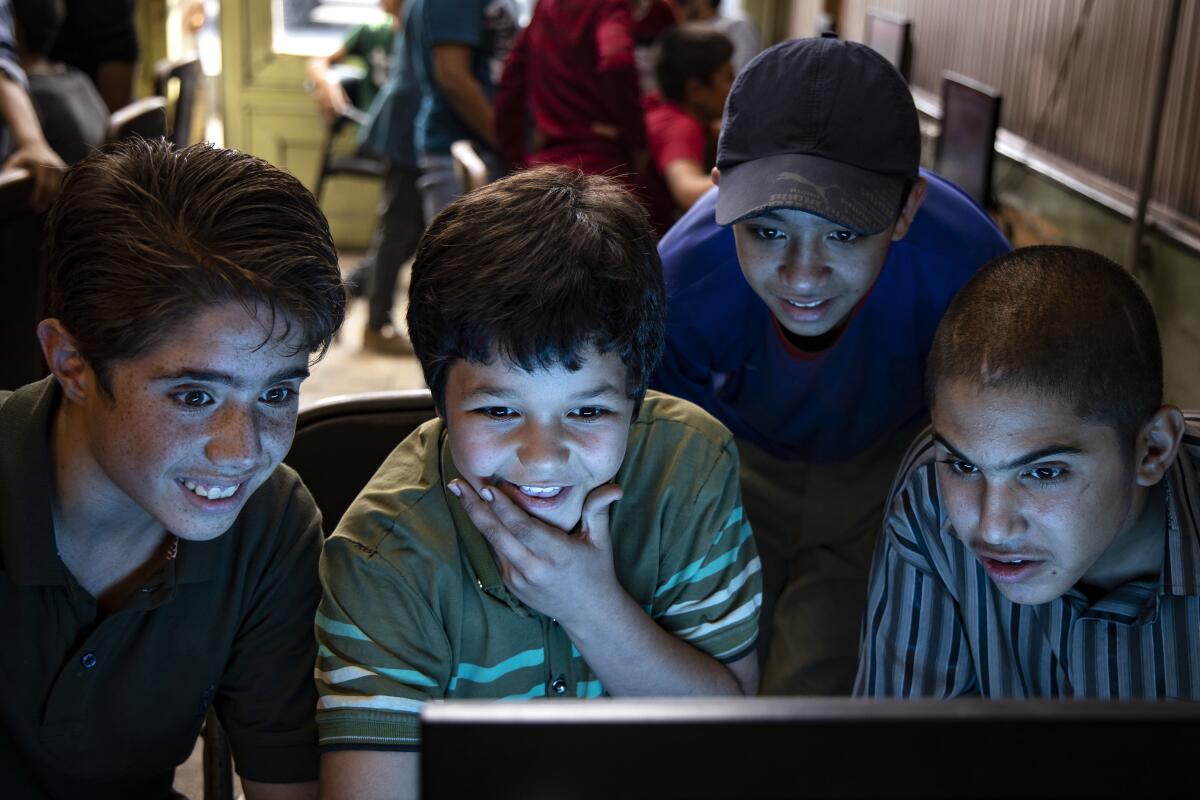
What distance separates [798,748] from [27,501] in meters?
0.88

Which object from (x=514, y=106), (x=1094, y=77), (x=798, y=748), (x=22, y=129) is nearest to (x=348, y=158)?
(x=514, y=106)

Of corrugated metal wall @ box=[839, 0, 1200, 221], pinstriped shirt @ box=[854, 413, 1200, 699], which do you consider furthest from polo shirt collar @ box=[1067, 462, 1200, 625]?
corrugated metal wall @ box=[839, 0, 1200, 221]

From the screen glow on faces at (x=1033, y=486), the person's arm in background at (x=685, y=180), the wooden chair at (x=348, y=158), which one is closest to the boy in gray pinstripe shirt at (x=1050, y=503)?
the screen glow on faces at (x=1033, y=486)

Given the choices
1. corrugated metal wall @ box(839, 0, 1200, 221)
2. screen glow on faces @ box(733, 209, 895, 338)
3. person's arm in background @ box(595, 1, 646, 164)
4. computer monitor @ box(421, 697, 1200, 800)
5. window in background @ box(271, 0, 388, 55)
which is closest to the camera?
computer monitor @ box(421, 697, 1200, 800)

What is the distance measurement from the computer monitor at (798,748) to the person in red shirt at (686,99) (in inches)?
109

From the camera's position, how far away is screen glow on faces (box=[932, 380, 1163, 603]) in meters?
1.21

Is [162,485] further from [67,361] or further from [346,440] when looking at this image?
[346,440]

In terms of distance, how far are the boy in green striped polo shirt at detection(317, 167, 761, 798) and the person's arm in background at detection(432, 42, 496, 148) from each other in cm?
288

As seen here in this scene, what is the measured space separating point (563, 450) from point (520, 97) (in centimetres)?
272

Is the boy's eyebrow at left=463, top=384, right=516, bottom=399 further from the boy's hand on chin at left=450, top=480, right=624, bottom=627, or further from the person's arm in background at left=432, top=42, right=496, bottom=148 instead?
the person's arm in background at left=432, top=42, right=496, bottom=148

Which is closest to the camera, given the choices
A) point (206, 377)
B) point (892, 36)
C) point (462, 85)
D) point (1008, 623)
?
point (206, 377)

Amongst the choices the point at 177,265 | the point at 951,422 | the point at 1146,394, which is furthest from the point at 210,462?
the point at 1146,394

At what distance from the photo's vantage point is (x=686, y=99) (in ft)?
11.5

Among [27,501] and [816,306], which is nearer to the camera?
[27,501]
